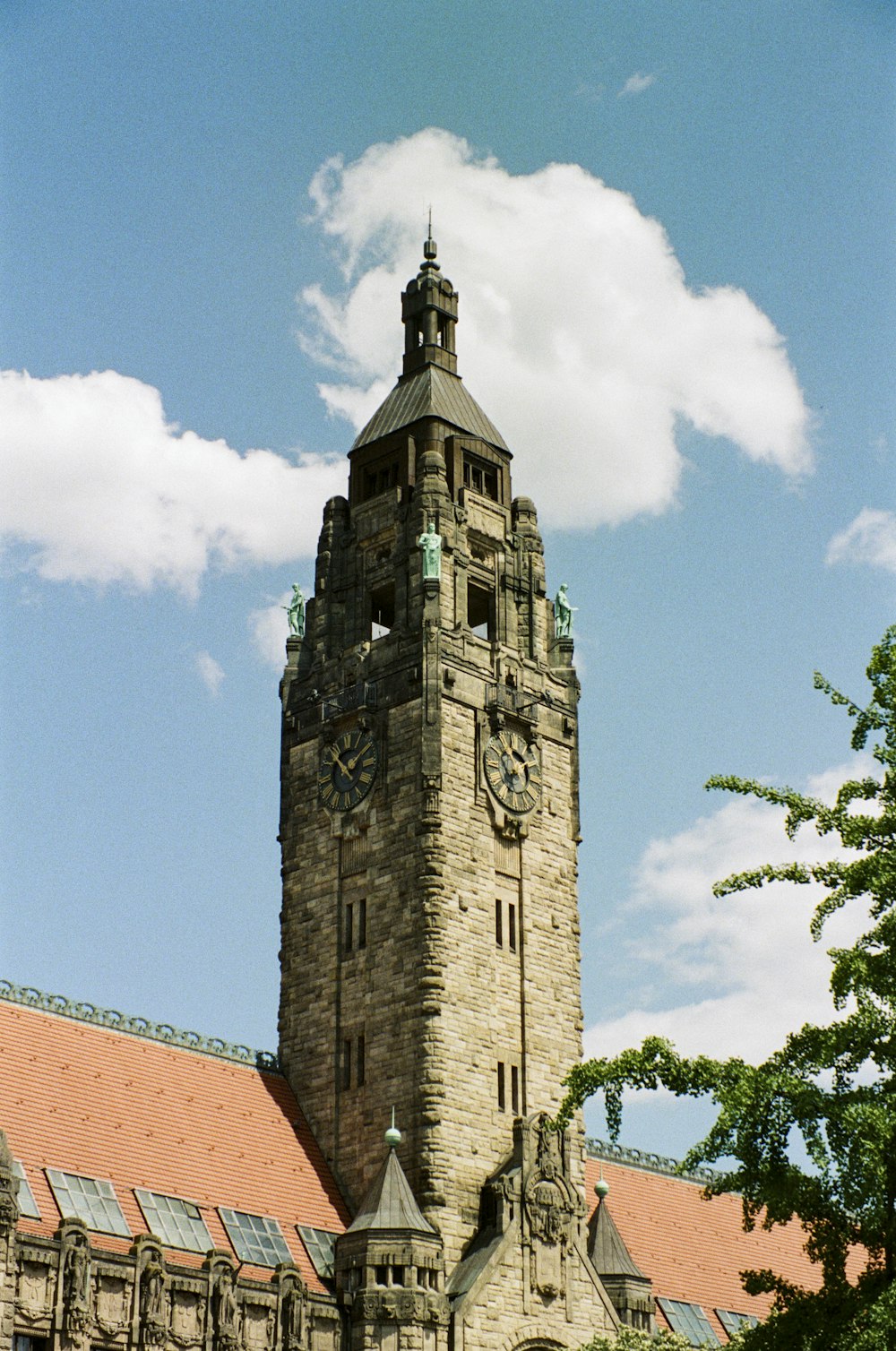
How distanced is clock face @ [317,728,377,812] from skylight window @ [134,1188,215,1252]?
42.9 feet

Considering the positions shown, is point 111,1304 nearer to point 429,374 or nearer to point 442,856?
point 442,856

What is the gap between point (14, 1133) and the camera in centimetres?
4572

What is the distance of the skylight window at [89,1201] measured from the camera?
4469 cm

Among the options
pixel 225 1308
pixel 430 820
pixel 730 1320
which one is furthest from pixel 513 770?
pixel 730 1320

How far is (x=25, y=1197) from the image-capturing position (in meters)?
43.7

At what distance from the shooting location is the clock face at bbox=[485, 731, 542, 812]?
182 feet

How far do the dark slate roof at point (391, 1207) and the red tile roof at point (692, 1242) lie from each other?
1428cm

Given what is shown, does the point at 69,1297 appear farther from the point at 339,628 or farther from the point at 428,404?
the point at 428,404

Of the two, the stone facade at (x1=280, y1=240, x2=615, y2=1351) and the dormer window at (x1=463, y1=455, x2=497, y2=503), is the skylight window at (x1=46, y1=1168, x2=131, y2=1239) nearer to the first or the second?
the stone facade at (x1=280, y1=240, x2=615, y2=1351)

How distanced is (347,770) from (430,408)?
39.1 ft

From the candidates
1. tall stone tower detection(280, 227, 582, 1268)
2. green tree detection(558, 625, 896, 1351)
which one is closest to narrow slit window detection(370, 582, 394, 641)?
tall stone tower detection(280, 227, 582, 1268)

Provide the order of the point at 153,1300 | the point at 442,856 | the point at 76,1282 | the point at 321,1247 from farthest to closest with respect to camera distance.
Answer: the point at 442,856 < the point at 321,1247 < the point at 153,1300 < the point at 76,1282

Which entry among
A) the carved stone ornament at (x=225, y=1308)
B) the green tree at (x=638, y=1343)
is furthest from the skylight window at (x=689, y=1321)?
the carved stone ornament at (x=225, y=1308)

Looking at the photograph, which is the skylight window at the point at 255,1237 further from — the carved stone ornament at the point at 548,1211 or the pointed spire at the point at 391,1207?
the carved stone ornament at the point at 548,1211
